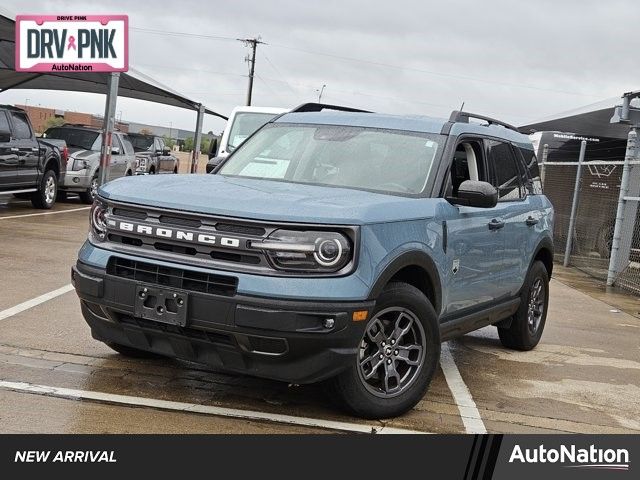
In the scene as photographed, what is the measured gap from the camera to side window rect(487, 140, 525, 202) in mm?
6488

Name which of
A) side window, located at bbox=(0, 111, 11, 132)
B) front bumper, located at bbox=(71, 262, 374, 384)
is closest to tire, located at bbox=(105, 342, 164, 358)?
front bumper, located at bbox=(71, 262, 374, 384)

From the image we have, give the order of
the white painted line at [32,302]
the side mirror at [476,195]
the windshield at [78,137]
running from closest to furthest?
the side mirror at [476,195], the white painted line at [32,302], the windshield at [78,137]

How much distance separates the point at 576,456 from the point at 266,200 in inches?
82.6

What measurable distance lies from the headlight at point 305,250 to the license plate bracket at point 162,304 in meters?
0.49

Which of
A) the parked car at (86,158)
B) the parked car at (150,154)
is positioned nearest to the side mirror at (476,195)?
the parked car at (86,158)

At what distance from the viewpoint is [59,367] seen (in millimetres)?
5492

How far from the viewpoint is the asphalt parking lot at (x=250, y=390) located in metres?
4.60

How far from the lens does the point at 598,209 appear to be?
55.4 ft

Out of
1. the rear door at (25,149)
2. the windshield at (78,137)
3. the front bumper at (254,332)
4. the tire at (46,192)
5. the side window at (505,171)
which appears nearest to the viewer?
the front bumper at (254,332)

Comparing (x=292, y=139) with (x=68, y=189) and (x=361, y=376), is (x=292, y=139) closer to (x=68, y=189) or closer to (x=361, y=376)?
(x=361, y=376)

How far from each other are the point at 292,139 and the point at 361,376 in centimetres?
208

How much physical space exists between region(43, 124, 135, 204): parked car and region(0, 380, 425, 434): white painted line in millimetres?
13548

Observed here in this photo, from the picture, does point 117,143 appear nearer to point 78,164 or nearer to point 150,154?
point 78,164

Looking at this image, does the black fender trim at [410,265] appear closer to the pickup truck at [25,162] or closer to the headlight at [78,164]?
the pickup truck at [25,162]
